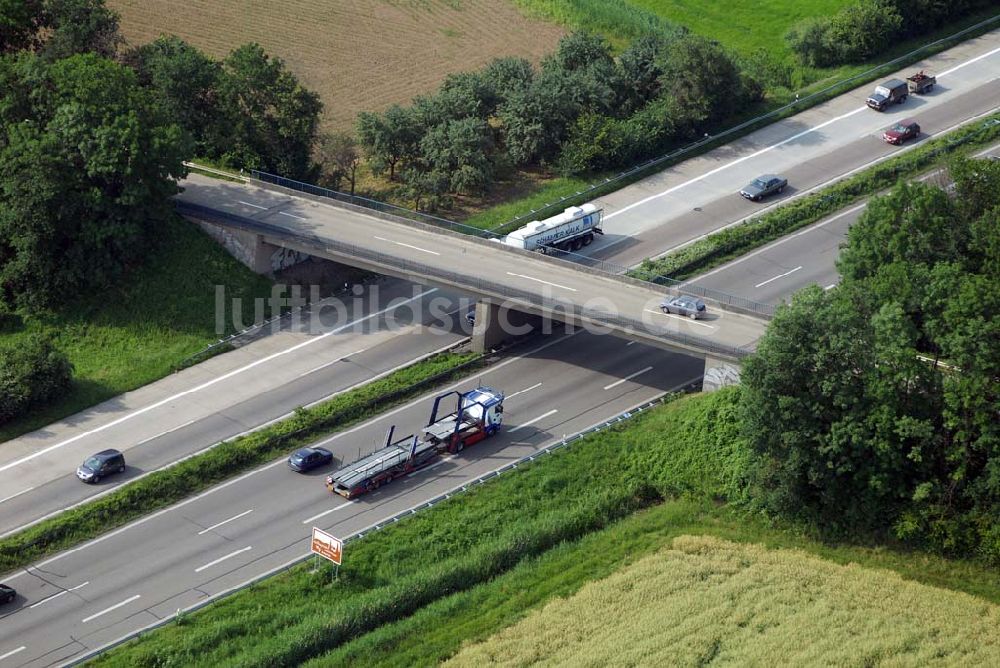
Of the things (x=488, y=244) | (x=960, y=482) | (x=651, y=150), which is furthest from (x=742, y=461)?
(x=651, y=150)

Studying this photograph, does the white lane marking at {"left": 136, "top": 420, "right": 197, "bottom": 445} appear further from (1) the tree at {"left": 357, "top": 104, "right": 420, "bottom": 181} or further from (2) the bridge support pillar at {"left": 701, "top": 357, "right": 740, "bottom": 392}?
(2) the bridge support pillar at {"left": 701, "top": 357, "right": 740, "bottom": 392}

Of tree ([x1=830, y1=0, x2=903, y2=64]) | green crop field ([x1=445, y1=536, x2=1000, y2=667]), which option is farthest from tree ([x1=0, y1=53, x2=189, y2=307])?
tree ([x1=830, y1=0, x2=903, y2=64])

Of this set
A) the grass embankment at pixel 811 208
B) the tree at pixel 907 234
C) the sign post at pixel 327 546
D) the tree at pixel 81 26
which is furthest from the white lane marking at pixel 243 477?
the tree at pixel 81 26

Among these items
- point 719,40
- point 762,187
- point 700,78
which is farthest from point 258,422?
point 719,40

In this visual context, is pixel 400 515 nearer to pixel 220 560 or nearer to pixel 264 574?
pixel 264 574

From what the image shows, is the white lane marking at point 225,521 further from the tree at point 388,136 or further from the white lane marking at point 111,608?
the tree at point 388,136
